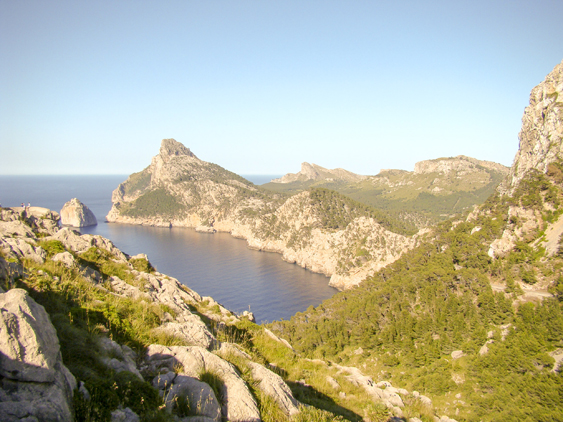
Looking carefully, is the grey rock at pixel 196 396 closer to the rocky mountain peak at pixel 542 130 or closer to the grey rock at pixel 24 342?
the grey rock at pixel 24 342

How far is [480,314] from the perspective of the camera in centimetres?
3534

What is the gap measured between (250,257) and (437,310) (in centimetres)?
9297

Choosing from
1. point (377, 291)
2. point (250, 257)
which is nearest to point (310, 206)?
point (250, 257)

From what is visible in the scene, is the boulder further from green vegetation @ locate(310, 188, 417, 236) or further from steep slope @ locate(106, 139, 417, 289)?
green vegetation @ locate(310, 188, 417, 236)

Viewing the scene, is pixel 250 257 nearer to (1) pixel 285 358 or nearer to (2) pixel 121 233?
(2) pixel 121 233

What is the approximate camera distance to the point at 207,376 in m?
7.40

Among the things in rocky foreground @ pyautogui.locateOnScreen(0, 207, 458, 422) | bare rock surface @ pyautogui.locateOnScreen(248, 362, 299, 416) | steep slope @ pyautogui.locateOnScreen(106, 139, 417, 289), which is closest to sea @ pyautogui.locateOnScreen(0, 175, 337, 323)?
steep slope @ pyautogui.locateOnScreen(106, 139, 417, 289)

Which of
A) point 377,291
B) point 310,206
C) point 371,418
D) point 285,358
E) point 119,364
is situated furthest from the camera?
point 310,206

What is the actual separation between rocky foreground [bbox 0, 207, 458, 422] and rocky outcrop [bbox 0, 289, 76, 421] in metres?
0.01

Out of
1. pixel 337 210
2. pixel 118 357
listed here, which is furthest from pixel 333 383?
pixel 337 210

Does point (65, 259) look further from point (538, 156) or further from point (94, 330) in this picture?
point (538, 156)

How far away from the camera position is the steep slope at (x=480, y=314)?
2569 cm

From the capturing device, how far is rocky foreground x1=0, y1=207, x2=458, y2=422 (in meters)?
4.55

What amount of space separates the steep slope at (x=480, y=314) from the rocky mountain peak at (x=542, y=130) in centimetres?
31
